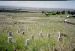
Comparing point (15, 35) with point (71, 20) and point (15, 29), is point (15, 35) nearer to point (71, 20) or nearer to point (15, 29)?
point (15, 29)

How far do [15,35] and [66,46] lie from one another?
34.8 inches

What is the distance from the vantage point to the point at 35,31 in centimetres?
251

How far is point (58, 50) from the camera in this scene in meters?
2.44

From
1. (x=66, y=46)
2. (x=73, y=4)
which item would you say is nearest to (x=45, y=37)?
(x=66, y=46)

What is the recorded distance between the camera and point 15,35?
8.39 feet

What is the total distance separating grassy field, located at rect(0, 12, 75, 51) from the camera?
2459 millimetres

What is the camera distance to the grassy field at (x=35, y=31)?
8.07ft

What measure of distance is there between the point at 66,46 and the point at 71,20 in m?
0.44

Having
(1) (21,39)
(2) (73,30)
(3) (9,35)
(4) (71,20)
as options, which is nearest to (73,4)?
(4) (71,20)

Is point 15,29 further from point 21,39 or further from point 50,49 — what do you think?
point 50,49

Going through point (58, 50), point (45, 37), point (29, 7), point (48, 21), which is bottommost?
point (58, 50)

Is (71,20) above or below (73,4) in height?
below

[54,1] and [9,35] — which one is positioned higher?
[54,1]

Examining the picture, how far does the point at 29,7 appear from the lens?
8.23 feet
